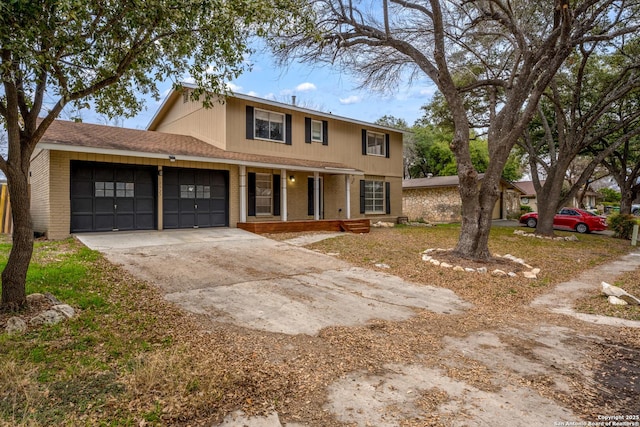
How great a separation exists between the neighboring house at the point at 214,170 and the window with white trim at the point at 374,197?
0.17 ft

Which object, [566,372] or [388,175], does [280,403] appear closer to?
[566,372]

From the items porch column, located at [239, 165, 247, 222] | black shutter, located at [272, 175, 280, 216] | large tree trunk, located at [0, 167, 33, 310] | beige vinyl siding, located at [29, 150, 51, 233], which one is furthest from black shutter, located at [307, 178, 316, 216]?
large tree trunk, located at [0, 167, 33, 310]

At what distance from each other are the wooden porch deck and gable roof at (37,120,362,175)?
6.82 ft

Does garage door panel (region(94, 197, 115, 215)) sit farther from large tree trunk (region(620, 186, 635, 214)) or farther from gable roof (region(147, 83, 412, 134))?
large tree trunk (region(620, 186, 635, 214))

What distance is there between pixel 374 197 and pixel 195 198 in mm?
9073

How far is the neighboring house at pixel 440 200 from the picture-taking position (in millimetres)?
24203

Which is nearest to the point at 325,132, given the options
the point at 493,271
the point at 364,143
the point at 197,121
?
the point at 364,143

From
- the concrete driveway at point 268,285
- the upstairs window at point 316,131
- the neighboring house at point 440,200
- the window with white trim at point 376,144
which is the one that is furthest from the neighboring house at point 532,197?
the concrete driveway at point 268,285

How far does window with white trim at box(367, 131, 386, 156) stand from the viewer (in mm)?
18047

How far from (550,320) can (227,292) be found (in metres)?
4.78

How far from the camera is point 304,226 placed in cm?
1353

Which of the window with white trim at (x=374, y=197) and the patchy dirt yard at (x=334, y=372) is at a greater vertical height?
the window with white trim at (x=374, y=197)

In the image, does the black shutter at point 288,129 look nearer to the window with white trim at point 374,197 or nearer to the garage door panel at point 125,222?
the window with white trim at point 374,197

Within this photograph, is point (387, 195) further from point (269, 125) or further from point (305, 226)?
point (269, 125)
